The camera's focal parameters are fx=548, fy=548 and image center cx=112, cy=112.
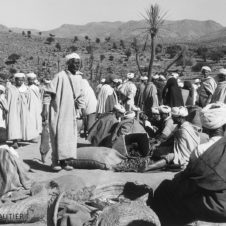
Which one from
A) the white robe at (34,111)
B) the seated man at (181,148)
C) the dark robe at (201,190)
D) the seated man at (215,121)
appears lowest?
the white robe at (34,111)

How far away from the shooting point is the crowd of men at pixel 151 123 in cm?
426

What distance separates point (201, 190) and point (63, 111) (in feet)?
11.7

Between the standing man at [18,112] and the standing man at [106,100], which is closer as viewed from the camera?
the standing man at [18,112]

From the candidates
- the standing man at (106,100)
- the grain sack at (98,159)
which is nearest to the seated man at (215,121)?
the grain sack at (98,159)

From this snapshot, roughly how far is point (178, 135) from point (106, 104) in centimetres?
471

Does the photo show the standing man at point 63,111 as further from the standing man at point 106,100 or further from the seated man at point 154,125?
the standing man at point 106,100

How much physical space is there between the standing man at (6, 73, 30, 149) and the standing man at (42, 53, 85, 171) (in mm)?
3070

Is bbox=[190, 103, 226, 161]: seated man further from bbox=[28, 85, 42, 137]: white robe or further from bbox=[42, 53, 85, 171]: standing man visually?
bbox=[28, 85, 42, 137]: white robe

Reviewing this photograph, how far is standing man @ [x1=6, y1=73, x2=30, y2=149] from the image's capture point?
35.0ft

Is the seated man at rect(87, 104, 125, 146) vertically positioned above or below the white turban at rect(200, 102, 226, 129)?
below

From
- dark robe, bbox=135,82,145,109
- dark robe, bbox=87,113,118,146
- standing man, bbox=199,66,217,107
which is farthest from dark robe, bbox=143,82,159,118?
dark robe, bbox=87,113,118,146

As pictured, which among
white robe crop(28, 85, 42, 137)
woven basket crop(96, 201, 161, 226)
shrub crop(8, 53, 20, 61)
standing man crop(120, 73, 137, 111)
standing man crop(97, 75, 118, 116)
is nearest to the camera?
woven basket crop(96, 201, 161, 226)

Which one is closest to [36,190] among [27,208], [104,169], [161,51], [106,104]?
[27,208]

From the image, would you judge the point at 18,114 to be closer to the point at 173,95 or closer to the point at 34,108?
the point at 34,108
